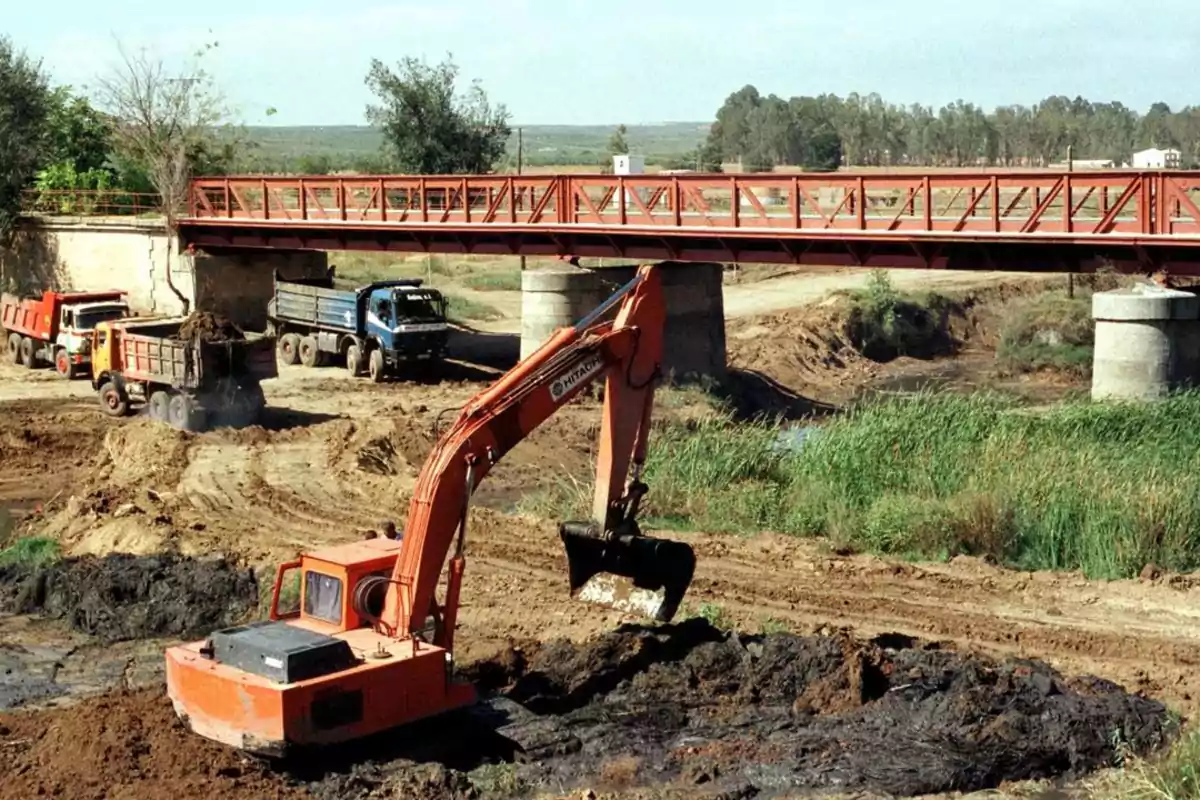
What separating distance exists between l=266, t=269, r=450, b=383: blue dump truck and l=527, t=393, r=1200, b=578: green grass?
988cm

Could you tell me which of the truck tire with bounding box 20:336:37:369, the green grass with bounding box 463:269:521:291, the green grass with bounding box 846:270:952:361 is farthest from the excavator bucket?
the green grass with bounding box 463:269:521:291

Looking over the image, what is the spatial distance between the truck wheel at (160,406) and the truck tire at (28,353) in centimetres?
928

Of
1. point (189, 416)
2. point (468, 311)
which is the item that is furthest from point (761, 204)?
point (468, 311)

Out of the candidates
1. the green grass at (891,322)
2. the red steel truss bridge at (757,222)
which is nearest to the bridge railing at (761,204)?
the red steel truss bridge at (757,222)

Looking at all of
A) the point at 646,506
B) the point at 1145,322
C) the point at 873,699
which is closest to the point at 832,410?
the point at 1145,322

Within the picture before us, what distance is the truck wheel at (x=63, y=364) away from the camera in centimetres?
3644

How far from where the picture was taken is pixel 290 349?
3838 cm

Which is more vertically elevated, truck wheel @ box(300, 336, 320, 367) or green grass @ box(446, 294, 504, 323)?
green grass @ box(446, 294, 504, 323)

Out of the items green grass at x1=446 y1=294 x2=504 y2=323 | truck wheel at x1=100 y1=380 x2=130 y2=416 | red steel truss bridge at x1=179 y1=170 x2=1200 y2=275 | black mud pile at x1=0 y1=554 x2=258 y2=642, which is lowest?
black mud pile at x1=0 y1=554 x2=258 y2=642

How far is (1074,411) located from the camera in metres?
26.8

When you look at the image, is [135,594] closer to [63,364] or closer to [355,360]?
[355,360]

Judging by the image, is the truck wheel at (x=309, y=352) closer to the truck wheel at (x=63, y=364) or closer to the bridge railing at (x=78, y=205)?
the truck wheel at (x=63, y=364)

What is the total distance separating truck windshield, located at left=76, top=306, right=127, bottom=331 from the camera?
35.4m

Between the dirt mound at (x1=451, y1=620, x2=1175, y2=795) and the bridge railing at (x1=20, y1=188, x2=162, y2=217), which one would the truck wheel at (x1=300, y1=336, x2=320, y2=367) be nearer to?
the bridge railing at (x1=20, y1=188, x2=162, y2=217)
